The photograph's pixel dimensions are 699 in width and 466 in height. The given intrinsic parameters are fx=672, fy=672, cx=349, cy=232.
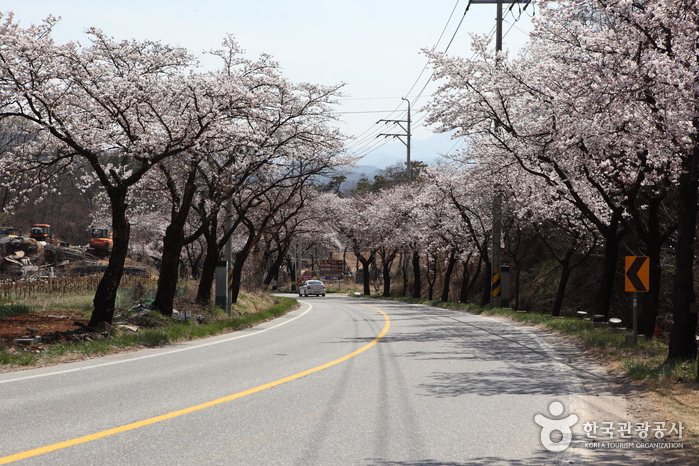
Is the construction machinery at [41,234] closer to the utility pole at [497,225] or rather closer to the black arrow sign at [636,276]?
the utility pole at [497,225]

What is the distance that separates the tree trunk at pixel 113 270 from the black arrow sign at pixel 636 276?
36.2 ft

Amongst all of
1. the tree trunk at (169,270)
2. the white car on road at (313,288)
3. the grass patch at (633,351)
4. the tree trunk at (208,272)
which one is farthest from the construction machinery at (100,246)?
the grass patch at (633,351)

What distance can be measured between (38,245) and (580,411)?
42308 millimetres

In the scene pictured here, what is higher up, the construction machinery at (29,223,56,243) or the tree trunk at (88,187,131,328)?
the construction machinery at (29,223,56,243)

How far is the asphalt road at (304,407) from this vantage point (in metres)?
5.65

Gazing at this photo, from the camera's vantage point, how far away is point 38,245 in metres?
43.3

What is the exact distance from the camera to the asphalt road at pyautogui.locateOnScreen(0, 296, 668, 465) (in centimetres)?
565

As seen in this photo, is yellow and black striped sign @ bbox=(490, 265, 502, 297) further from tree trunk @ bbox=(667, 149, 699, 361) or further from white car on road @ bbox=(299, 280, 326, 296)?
white car on road @ bbox=(299, 280, 326, 296)

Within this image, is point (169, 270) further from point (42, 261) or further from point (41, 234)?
point (41, 234)

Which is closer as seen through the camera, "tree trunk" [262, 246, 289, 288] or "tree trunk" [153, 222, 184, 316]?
"tree trunk" [153, 222, 184, 316]

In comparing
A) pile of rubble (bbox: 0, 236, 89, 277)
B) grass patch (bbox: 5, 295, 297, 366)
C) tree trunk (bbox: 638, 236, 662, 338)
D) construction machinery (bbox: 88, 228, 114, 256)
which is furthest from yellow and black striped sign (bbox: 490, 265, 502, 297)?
construction machinery (bbox: 88, 228, 114, 256)

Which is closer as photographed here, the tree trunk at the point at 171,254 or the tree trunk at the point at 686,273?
the tree trunk at the point at 686,273

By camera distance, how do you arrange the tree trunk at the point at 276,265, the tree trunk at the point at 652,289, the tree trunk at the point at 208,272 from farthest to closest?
1. the tree trunk at the point at 276,265
2. the tree trunk at the point at 208,272
3. the tree trunk at the point at 652,289

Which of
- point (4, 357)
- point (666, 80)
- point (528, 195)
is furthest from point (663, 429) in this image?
point (528, 195)
